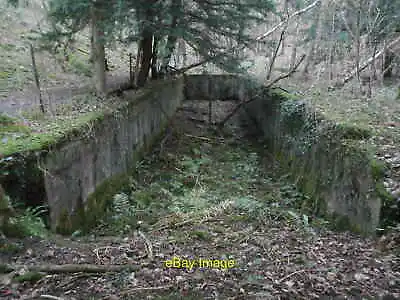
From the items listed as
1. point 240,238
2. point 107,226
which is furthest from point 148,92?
point 240,238

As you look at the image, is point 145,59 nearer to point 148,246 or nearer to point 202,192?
point 202,192

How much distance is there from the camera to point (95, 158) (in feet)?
23.1

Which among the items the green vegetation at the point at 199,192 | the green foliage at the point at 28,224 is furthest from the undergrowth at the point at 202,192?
the green foliage at the point at 28,224

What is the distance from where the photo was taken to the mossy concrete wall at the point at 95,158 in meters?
5.57

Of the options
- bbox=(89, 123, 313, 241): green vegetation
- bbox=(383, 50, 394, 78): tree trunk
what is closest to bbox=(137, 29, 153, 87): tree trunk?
bbox=(89, 123, 313, 241): green vegetation

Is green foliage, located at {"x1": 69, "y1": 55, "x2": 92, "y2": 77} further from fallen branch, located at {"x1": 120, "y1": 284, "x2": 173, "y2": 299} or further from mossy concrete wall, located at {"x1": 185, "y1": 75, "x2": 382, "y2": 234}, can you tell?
fallen branch, located at {"x1": 120, "y1": 284, "x2": 173, "y2": 299}

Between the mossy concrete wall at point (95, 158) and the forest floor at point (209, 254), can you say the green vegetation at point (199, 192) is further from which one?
the mossy concrete wall at point (95, 158)

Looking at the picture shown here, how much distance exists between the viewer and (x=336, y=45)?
14.3 m

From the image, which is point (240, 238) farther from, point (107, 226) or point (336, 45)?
point (336, 45)

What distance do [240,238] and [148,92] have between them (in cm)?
680

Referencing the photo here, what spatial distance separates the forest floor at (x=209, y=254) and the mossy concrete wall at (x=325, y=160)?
45 centimetres

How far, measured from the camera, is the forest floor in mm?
3576

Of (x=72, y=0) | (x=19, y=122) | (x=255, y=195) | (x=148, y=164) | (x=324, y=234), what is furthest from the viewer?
(x=148, y=164)

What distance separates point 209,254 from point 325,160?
4.06 m
